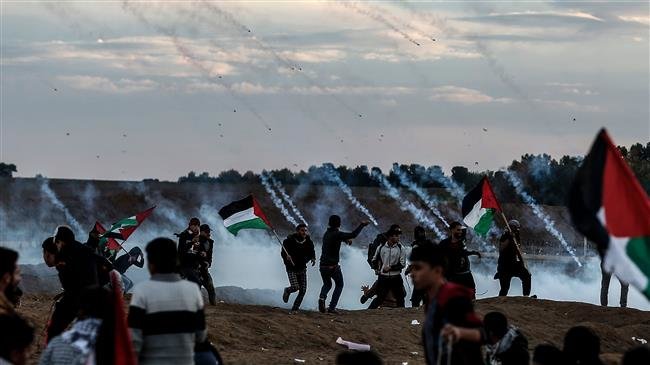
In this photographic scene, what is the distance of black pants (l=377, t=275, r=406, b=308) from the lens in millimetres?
25312

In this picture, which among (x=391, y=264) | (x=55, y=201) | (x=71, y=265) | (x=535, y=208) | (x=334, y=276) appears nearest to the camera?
(x=71, y=265)

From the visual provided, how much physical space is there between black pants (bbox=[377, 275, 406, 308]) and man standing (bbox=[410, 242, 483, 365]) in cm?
1583

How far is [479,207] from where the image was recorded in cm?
2556

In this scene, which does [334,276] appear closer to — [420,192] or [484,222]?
[484,222]

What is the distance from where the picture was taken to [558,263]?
5897 centimetres

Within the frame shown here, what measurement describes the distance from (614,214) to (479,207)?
16535 mm

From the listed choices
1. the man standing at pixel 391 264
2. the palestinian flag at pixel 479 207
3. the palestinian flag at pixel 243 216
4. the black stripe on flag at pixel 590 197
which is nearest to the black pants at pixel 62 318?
the black stripe on flag at pixel 590 197

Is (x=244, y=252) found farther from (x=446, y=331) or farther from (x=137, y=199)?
(x=446, y=331)

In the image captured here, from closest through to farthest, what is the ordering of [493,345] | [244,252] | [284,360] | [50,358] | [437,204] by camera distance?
[50,358]
[493,345]
[284,360]
[244,252]
[437,204]

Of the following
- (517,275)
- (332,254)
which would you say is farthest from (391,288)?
(517,275)

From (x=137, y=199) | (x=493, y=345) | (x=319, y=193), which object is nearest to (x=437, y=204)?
(x=319, y=193)

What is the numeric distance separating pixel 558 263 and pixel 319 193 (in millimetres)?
→ 36340

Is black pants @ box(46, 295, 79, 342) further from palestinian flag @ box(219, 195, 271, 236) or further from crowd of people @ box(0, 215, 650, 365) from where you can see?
palestinian flag @ box(219, 195, 271, 236)

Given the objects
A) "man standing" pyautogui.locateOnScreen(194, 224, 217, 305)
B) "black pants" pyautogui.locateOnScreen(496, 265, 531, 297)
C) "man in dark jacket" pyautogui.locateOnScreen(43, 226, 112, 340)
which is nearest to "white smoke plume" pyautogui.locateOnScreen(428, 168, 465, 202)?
"black pants" pyautogui.locateOnScreen(496, 265, 531, 297)
